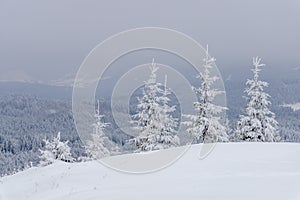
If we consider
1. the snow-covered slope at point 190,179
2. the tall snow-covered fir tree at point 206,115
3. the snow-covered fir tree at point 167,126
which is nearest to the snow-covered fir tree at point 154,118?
the snow-covered fir tree at point 167,126

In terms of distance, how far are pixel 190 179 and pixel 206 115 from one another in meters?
17.5

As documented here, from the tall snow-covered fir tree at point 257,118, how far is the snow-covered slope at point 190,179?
1170 centimetres

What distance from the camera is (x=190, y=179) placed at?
10.9 metres

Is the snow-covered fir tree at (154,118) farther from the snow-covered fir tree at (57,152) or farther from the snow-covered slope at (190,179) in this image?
the snow-covered slope at (190,179)

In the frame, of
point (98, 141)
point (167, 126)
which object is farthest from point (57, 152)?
point (167, 126)

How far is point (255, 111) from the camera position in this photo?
2842 centimetres

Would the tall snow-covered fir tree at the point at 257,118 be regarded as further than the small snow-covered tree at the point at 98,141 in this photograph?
No

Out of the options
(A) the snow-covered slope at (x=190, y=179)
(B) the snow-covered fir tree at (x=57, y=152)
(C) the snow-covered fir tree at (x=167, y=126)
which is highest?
(C) the snow-covered fir tree at (x=167, y=126)

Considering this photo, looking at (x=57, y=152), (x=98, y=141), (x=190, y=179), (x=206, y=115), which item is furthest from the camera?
(x=98, y=141)

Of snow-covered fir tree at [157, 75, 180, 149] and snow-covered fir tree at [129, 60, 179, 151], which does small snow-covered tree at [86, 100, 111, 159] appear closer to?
snow-covered fir tree at [129, 60, 179, 151]

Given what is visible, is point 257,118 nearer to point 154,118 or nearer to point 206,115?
point 206,115

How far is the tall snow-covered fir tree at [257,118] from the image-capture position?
2827 centimetres

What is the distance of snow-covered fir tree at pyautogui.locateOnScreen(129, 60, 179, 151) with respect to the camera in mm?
28894

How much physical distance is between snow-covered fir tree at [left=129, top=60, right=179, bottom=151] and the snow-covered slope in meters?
11.5
